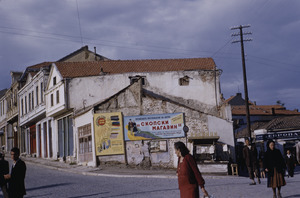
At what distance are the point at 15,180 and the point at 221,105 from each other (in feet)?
84.5

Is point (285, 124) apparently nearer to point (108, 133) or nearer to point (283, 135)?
point (283, 135)

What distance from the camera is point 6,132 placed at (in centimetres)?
5194

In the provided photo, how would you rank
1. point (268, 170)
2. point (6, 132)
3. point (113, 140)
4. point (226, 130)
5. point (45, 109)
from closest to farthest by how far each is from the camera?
point (268, 170) < point (113, 140) < point (226, 130) < point (45, 109) < point (6, 132)

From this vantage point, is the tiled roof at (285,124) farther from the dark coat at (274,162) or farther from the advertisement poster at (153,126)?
the dark coat at (274,162)

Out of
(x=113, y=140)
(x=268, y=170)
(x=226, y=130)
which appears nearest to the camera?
(x=268, y=170)

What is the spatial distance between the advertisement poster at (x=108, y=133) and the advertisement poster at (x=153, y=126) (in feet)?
1.54

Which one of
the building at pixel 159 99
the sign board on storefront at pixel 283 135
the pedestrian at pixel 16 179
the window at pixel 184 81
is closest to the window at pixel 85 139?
the building at pixel 159 99

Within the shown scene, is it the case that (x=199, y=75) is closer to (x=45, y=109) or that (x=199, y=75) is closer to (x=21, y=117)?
(x=45, y=109)

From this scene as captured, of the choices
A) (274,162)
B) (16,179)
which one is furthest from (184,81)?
(16,179)

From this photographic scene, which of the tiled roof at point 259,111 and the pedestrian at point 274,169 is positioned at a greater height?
the tiled roof at point 259,111

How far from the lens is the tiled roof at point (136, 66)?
3484 cm

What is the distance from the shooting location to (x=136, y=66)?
3669 cm

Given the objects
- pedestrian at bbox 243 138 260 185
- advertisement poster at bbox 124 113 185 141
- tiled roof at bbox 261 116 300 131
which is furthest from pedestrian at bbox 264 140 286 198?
tiled roof at bbox 261 116 300 131

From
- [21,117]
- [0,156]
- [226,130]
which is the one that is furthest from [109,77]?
[0,156]
